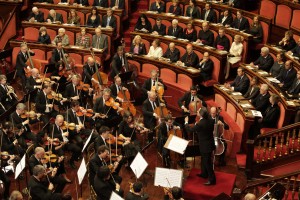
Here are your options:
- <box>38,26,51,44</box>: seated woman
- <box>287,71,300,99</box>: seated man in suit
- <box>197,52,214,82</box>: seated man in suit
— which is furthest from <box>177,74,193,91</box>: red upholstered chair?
<box>38,26,51,44</box>: seated woman

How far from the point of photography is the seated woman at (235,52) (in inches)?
492

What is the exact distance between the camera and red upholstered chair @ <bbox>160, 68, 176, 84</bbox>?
12.4 meters

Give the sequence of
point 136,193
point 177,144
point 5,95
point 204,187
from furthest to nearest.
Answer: point 5,95 → point 204,187 → point 177,144 → point 136,193

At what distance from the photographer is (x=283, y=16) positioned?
13.4m

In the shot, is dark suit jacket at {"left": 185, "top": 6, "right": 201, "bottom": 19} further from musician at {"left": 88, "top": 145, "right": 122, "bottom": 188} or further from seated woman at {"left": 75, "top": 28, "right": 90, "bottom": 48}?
musician at {"left": 88, "top": 145, "right": 122, "bottom": 188}

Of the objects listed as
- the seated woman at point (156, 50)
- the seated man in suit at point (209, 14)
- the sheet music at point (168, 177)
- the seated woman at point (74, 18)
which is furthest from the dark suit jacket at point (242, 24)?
the sheet music at point (168, 177)

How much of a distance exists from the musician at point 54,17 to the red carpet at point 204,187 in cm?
688

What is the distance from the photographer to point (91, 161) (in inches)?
326

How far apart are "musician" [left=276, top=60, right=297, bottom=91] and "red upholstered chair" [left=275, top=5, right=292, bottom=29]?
270 centimetres

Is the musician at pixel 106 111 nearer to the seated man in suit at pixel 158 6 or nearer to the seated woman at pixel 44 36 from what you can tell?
the seated woman at pixel 44 36

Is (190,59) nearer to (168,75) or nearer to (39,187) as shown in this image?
(168,75)

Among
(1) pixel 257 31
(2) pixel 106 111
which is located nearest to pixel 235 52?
(1) pixel 257 31

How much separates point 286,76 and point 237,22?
9.74ft

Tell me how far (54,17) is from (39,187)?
25.5 ft
